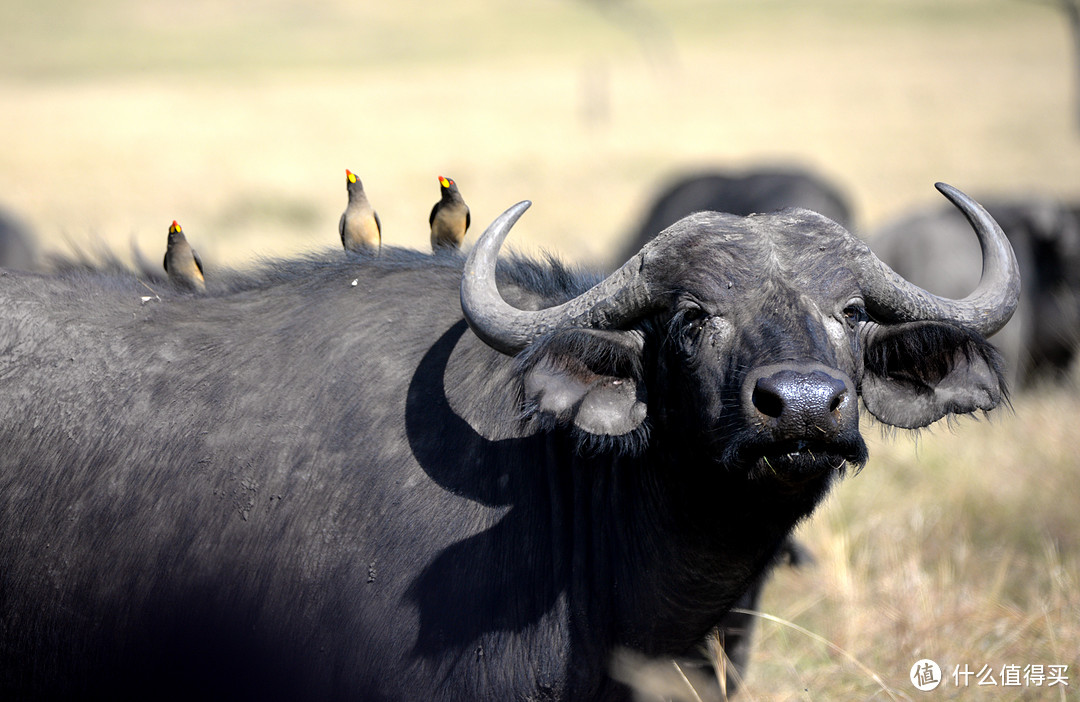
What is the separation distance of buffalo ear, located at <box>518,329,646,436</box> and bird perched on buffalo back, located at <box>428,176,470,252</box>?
1.68 metres

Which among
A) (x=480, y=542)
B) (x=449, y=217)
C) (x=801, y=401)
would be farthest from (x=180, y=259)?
(x=801, y=401)

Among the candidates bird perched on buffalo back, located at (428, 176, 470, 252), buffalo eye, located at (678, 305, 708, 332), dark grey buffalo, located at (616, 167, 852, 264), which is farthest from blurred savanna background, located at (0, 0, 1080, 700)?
dark grey buffalo, located at (616, 167, 852, 264)

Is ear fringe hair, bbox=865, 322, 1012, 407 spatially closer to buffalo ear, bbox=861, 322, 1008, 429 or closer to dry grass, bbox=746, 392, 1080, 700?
buffalo ear, bbox=861, 322, 1008, 429

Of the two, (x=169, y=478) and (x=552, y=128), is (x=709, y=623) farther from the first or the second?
(x=552, y=128)

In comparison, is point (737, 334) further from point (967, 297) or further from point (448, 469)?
point (448, 469)

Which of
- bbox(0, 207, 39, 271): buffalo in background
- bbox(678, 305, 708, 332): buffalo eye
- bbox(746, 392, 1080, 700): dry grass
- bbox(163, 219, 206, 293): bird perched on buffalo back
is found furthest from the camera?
bbox(0, 207, 39, 271): buffalo in background

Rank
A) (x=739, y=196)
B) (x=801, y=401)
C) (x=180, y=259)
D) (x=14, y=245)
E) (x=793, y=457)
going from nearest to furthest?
(x=801, y=401), (x=793, y=457), (x=180, y=259), (x=14, y=245), (x=739, y=196)

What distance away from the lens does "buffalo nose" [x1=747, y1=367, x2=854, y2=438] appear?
111 inches

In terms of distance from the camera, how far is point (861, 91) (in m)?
47.6

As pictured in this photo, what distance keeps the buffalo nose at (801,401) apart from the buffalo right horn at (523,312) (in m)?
0.55

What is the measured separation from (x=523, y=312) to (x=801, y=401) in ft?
3.24

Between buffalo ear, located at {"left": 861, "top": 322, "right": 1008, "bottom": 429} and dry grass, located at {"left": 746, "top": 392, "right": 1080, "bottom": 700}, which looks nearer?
buffalo ear, located at {"left": 861, "top": 322, "right": 1008, "bottom": 429}

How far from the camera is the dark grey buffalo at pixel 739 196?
41.4ft

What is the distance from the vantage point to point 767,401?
2893 mm
